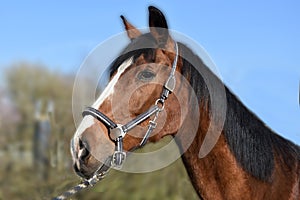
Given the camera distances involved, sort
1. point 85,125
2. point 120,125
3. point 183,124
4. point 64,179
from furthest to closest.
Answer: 1. point 64,179
2. point 183,124
3. point 120,125
4. point 85,125

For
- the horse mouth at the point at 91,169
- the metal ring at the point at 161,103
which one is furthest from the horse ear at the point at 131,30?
the horse mouth at the point at 91,169

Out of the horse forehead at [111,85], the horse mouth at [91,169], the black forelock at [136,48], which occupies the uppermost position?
the black forelock at [136,48]

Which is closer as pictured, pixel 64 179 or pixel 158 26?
pixel 158 26

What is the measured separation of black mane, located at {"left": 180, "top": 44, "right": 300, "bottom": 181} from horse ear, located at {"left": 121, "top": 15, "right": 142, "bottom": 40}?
37 cm

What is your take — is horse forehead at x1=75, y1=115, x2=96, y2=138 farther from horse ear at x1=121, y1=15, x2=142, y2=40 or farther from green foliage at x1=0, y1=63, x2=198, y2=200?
green foliage at x1=0, y1=63, x2=198, y2=200

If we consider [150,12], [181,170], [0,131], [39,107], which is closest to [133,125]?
[150,12]

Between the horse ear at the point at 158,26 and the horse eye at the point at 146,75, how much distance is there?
8.7 inches

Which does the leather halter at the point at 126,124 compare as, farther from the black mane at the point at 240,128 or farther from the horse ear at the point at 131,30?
the horse ear at the point at 131,30

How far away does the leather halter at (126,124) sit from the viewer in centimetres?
349

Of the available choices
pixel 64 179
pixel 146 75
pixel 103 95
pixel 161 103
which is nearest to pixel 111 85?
pixel 103 95

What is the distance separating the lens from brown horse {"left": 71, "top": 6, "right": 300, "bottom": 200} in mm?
3531

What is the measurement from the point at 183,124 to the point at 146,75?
43cm

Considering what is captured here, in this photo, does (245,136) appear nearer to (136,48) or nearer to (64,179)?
(136,48)

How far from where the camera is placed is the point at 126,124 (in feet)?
11.7
